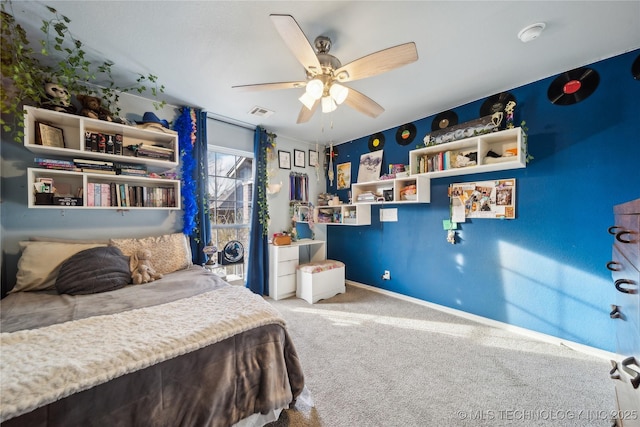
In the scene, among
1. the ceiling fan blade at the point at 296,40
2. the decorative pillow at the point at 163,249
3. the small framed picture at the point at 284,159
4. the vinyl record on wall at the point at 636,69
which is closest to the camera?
the ceiling fan blade at the point at 296,40

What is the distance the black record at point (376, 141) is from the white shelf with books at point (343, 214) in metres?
0.92

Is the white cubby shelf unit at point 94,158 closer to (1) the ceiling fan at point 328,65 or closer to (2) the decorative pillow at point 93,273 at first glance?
(2) the decorative pillow at point 93,273

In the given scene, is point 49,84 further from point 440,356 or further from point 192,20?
point 440,356

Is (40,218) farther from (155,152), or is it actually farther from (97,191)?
(155,152)

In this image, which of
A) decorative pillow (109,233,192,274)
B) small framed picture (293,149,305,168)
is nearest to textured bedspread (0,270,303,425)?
decorative pillow (109,233,192,274)

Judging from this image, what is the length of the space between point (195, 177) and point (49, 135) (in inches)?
45.2

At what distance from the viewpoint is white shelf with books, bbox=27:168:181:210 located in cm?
184

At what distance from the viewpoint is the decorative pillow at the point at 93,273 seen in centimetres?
165

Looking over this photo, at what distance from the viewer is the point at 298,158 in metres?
3.88

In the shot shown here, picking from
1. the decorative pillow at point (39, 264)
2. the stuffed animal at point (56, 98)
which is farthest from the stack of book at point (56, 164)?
the decorative pillow at point (39, 264)

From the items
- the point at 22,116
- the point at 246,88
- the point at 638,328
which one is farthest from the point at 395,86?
the point at 22,116

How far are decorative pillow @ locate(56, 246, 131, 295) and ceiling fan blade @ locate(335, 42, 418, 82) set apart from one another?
2212 mm

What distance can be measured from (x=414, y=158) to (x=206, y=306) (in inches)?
106

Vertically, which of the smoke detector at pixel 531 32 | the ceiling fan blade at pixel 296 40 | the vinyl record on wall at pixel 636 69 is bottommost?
the ceiling fan blade at pixel 296 40
